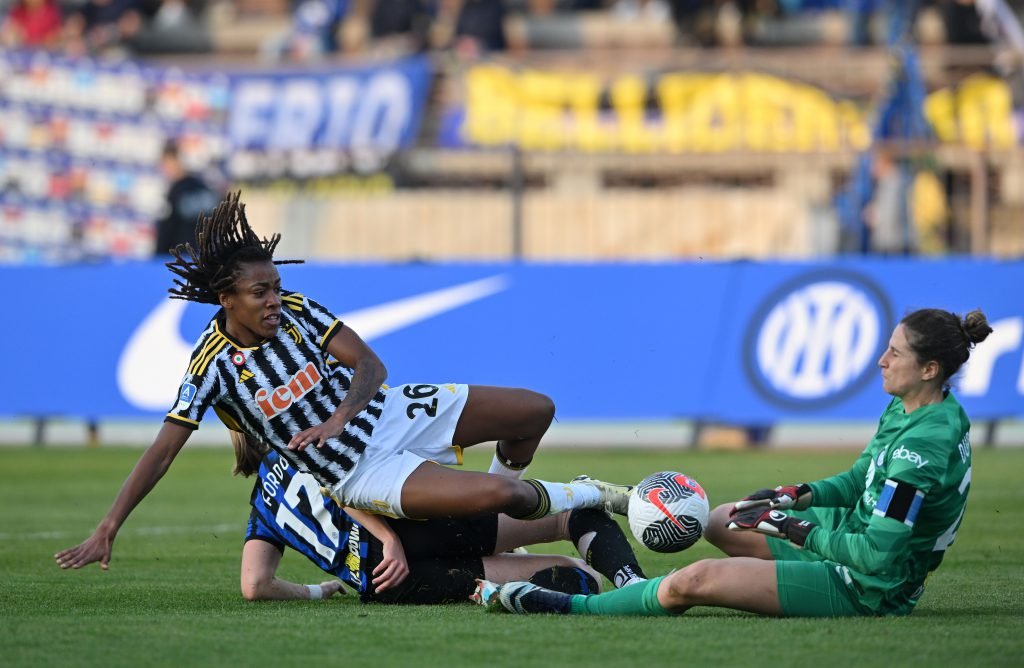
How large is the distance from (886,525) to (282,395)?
2.72m

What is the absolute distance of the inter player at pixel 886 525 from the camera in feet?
21.6

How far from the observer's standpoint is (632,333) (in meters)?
16.1

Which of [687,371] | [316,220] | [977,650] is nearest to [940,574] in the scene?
[977,650]

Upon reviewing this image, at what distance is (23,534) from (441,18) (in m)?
18.1

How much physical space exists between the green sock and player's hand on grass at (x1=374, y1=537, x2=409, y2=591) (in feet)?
2.84

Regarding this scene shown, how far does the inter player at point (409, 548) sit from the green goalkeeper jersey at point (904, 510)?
1.13m

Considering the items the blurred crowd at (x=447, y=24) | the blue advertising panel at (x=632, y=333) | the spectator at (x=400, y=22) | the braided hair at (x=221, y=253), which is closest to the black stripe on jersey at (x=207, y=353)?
the braided hair at (x=221, y=253)

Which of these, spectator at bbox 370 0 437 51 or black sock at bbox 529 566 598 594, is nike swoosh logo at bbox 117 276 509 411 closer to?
black sock at bbox 529 566 598 594

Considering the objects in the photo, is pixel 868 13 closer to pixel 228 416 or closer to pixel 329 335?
pixel 329 335

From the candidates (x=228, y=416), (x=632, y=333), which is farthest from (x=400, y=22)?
(x=228, y=416)

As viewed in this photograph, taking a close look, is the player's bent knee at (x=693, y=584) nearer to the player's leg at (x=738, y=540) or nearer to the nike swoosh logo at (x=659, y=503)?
the nike swoosh logo at (x=659, y=503)

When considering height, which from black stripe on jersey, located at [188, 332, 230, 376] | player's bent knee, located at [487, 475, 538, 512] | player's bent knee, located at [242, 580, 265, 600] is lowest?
player's bent knee, located at [242, 580, 265, 600]

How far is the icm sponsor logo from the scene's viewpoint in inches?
622

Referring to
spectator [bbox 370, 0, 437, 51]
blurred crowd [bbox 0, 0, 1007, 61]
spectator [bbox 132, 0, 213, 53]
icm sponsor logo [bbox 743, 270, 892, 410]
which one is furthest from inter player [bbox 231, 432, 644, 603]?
spectator [bbox 132, 0, 213, 53]
